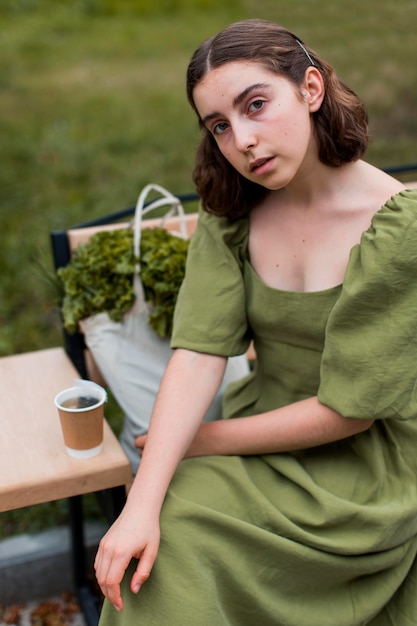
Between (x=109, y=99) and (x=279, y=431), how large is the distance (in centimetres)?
471

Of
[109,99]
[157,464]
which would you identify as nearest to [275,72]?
[157,464]

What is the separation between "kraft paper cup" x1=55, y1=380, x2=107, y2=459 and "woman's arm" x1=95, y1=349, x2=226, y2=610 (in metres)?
0.13

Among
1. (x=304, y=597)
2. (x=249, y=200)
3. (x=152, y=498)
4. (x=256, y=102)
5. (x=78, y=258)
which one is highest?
(x=256, y=102)

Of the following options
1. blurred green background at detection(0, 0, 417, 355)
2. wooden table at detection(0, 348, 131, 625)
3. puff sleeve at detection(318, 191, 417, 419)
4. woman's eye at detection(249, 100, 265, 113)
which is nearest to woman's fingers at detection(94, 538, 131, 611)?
wooden table at detection(0, 348, 131, 625)

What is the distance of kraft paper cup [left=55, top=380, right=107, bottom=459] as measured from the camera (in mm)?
1899

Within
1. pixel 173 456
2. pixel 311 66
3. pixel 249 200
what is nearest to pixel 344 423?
pixel 173 456

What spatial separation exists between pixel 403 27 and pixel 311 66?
17.4ft

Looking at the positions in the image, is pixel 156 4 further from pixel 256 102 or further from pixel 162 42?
pixel 256 102

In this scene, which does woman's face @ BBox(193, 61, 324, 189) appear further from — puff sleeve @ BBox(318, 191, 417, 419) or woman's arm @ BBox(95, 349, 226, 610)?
woman's arm @ BBox(95, 349, 226, 610)

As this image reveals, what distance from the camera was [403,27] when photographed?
6.68 m

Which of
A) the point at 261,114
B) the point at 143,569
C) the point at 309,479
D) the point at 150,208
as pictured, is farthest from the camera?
the point at 150,208

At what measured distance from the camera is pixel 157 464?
180 cm

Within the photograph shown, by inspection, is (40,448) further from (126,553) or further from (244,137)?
(244,137)

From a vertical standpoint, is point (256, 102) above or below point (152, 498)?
above
